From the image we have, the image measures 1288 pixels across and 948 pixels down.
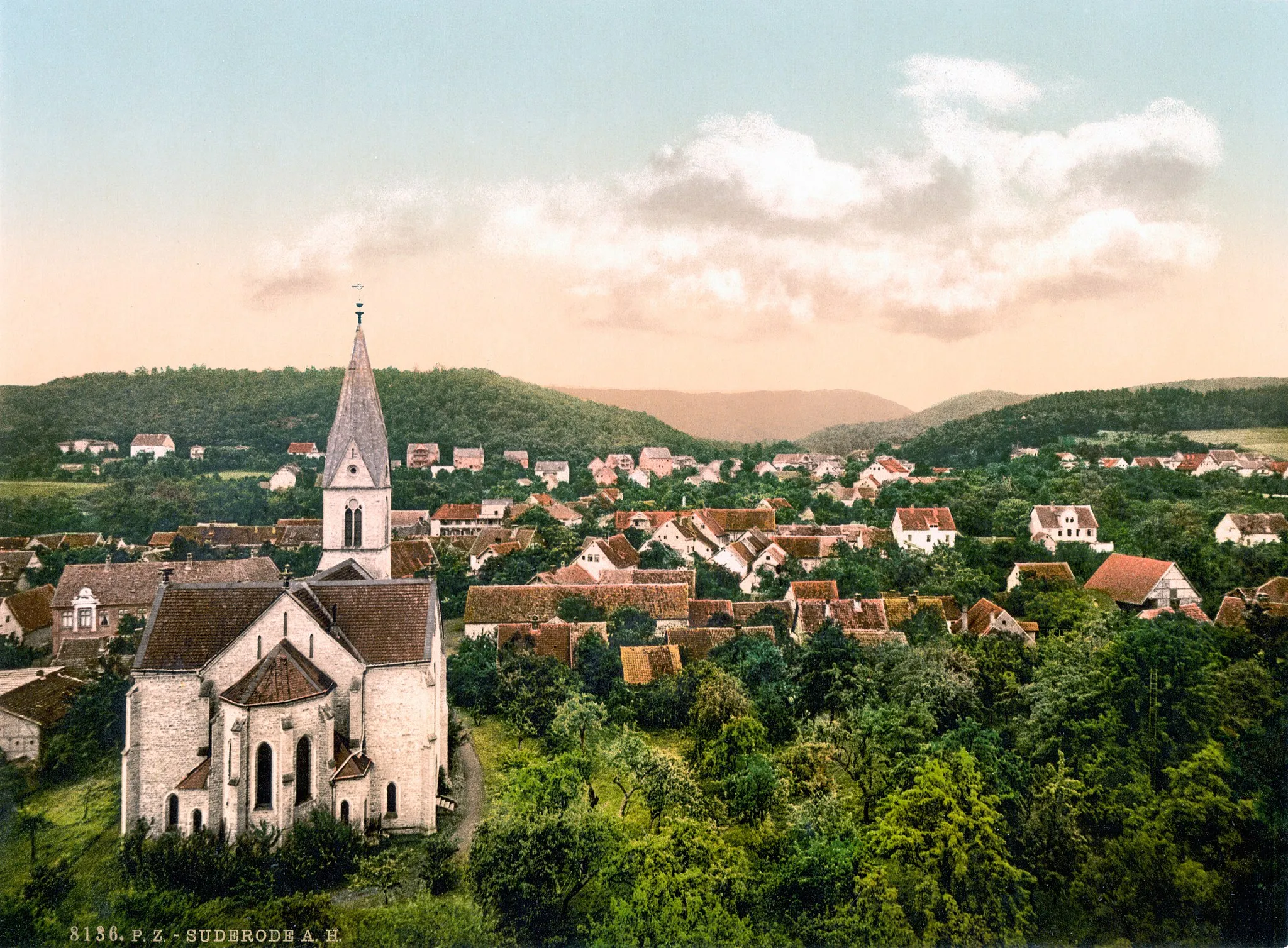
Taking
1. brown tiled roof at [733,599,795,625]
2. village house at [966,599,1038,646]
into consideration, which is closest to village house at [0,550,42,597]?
brown tiled roof at [733,599,795,625]

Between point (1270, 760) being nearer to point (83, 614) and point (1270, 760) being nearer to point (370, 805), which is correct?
point (370, 805)

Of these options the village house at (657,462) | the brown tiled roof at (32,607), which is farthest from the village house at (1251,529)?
the village house at (657,462)

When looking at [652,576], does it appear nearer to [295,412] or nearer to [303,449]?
[303,449]

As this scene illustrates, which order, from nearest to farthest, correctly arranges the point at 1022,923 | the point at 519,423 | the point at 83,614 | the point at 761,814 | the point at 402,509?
the point at 1022,923 → the point at 761,814 → the point at 83,614 → the point at 402,509 → the point at 519,423

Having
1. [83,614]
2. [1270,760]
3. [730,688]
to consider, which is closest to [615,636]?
[730,688]

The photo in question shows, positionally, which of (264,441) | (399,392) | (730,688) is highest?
(399,392)

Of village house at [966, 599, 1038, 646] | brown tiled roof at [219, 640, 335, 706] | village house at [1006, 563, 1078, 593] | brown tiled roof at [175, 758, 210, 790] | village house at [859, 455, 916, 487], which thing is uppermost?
village house at [859, 455, 916, 487]

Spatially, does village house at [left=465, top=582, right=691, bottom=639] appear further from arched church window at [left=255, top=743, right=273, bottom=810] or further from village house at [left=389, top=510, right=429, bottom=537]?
village house at [left=389, top=510, right=429, bottom=537]
